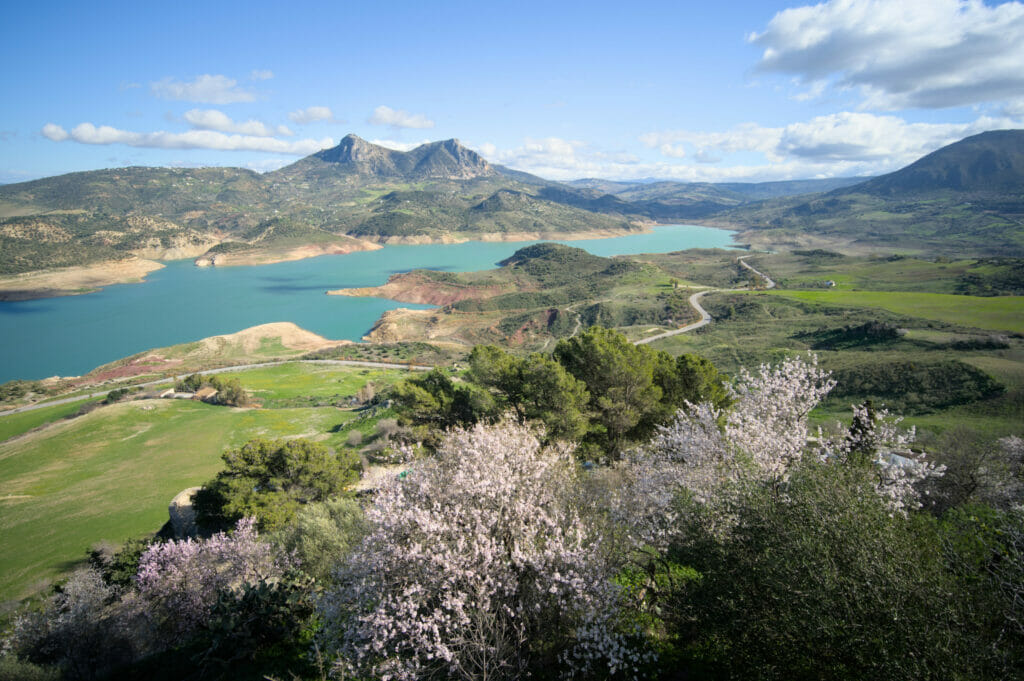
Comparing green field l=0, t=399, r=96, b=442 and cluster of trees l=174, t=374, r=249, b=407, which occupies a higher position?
cluster of trees l=174, t=374, r=249, b=407

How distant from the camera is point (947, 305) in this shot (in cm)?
7531

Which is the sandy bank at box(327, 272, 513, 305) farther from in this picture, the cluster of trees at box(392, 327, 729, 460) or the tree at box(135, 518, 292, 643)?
the tree at box(135, 518, 292, 643)

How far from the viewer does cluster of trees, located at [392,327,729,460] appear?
78.9 feet

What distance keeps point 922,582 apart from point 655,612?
20.1 ft

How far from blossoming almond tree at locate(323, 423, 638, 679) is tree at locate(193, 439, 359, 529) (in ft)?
49.8

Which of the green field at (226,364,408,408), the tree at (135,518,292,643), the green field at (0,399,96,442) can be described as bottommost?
the green field at (226,364,408,408)

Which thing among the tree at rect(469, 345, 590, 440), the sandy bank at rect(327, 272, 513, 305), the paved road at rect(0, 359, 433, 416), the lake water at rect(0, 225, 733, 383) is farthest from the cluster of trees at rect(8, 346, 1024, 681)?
the sandy bank at rect(327, 272, 513, 305)

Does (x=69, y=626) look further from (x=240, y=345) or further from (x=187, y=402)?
(x=240, y=345)

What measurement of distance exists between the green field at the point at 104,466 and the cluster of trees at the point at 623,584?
1316cm

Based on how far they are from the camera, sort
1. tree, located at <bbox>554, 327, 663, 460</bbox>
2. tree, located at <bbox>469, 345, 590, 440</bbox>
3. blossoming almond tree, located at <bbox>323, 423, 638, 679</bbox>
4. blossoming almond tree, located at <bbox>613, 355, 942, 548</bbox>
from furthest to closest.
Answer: tree, located at <bbox>554, 327, 663, 460</bbox> < tree, located at <bbox>469, 345, 590, 440</bbox> < blossoming almond tree, located at <bbox>613, 355, 942, 548</bbox> < blossoming almond tree, located at <bbox>323, 423, 638, 679</bbox>

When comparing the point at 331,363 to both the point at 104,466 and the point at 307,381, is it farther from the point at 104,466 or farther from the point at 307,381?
the point at 104,466

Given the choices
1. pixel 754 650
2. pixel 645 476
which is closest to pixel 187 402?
pixel 645 476

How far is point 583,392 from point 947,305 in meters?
84.1

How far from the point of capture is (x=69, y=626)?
50.4 feet
